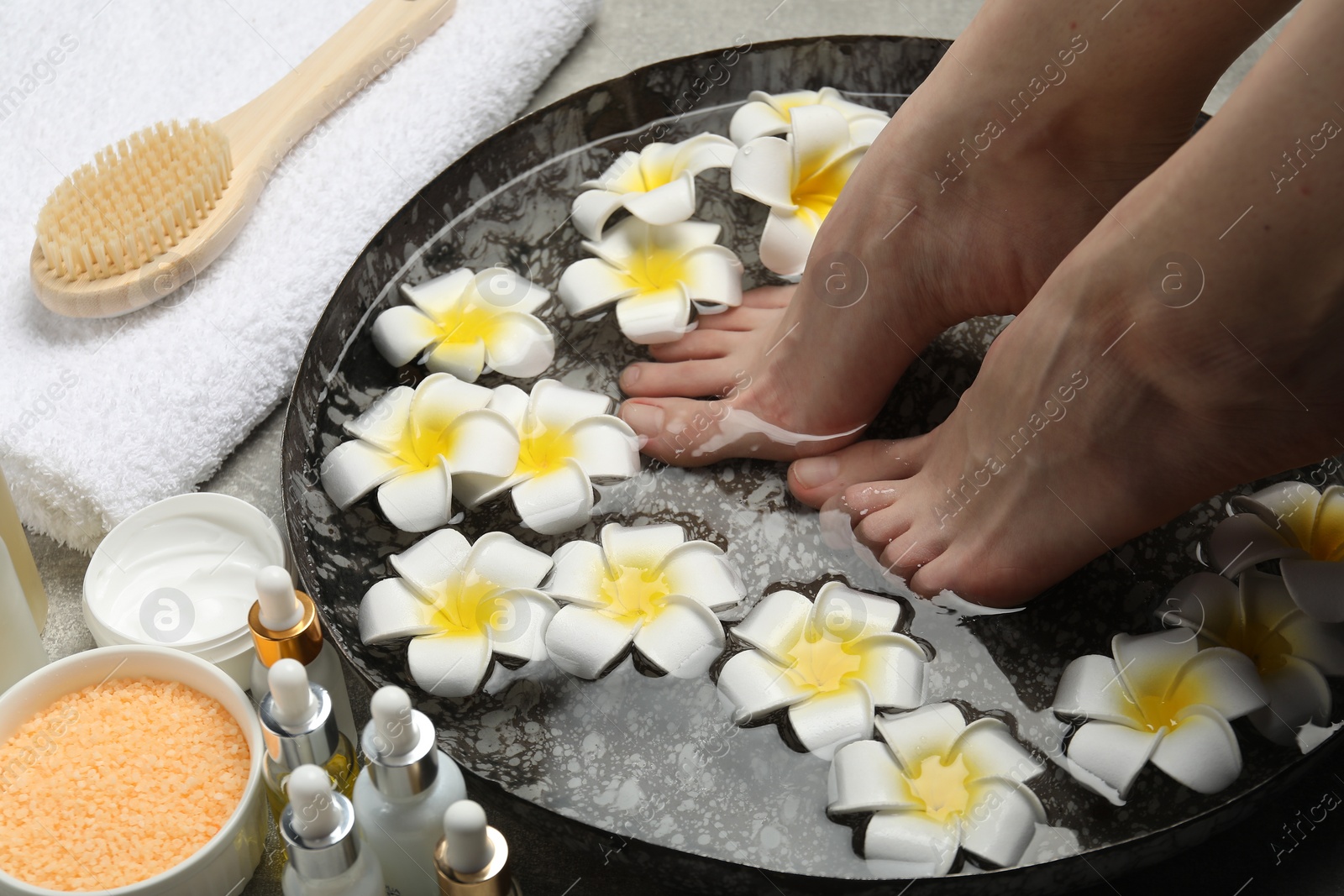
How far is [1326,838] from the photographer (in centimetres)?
71

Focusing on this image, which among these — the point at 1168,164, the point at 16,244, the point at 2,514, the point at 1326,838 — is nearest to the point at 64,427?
the point at 2,514

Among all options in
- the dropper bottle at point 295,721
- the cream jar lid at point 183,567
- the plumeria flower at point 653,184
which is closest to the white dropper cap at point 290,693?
the dropper bottle at point 295,721

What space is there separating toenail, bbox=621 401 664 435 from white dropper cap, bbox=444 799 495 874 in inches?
13.0

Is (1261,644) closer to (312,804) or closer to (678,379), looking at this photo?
(678,379)

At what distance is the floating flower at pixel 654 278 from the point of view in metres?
0.85

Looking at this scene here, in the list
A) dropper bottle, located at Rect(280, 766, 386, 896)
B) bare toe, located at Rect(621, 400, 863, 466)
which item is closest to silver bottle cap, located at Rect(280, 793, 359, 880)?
dropper bottle, located at Rect(280, 766, 386, 896)

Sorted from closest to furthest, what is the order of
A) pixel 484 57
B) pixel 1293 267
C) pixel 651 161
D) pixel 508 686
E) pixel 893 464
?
pixel 1293 267 → pixel 508 686 → pixel 893 464 → pixel 651 161 → pixel 484 57

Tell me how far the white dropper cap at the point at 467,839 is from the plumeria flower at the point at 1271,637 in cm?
41

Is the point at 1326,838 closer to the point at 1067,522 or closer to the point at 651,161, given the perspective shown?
the point at 1067,522

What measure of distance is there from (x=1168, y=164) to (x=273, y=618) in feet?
1.66

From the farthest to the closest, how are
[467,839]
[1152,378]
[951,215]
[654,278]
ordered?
[654,278] → [951,215] → [1152,378] → [467,839]

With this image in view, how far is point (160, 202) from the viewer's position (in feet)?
3.04

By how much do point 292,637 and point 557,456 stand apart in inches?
8.7

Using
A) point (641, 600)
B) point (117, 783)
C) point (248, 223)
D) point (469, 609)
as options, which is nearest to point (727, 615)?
point (641, 600)
